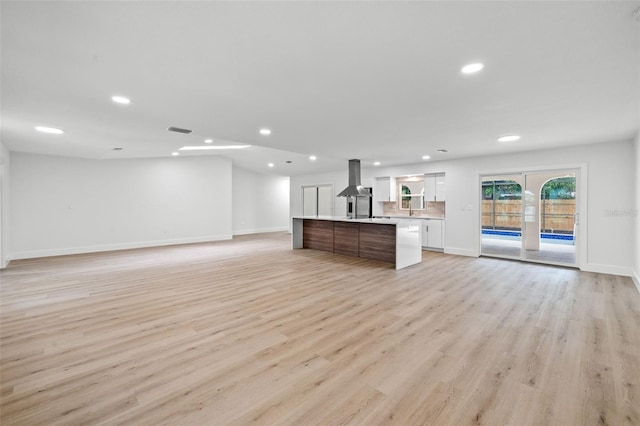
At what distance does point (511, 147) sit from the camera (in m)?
5.63

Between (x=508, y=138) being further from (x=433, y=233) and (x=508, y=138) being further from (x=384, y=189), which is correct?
(x=384, y=189)

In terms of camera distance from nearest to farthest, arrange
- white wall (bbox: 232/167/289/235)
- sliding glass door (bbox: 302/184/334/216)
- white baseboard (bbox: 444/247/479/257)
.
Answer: white baseboard (bbox: 444/247/479/257), sliding glass door (bbox: 302/184/334/216), white wall (bbox: 232/167/289/235)

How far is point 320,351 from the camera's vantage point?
242 centimetres

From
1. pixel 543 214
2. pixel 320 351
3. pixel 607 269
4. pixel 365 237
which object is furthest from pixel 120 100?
pixel 543 214

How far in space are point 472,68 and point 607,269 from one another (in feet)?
17.7

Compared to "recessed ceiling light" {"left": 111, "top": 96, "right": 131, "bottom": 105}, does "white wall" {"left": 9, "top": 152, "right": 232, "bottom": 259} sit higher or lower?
lower

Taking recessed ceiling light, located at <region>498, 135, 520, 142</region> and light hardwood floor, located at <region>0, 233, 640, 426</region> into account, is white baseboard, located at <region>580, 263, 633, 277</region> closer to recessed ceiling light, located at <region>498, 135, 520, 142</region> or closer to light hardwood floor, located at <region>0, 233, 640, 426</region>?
light hardwood floor, located at <region>0, 233, 640, 426</region>

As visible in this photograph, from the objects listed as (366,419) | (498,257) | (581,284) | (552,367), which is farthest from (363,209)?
(366,419)

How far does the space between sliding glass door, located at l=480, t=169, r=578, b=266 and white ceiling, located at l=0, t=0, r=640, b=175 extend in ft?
7.83

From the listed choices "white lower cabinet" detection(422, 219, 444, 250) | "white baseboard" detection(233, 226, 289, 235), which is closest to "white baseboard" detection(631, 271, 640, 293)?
"white lower cabinet" detection(422, 219, 444, 250)

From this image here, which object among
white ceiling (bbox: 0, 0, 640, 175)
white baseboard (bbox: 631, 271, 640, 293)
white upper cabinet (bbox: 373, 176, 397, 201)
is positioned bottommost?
white baseboard (bbox: 631, 271, 640, 293)

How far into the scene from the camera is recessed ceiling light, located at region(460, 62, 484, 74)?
2.28m

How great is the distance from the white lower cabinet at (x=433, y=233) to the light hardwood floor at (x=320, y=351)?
274 centimetres

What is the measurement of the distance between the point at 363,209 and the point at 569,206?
212 inches
